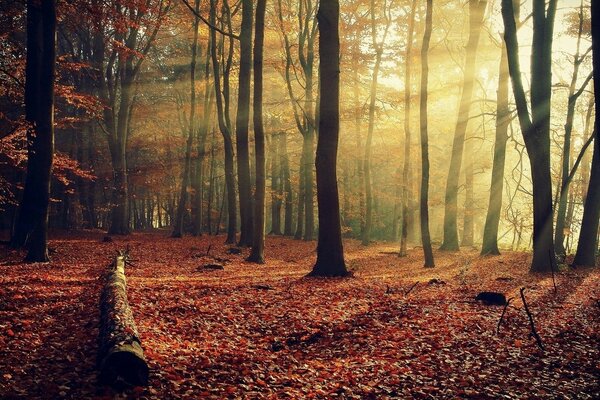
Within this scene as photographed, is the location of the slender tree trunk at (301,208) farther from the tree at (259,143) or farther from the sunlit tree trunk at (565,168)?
the sunlit tree trunk at (565,168)

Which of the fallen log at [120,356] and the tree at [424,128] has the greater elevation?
the tree at [424,128]

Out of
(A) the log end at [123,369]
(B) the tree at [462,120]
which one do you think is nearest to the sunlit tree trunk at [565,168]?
(B) the tree at [462,120]

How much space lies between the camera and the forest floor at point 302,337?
489cm

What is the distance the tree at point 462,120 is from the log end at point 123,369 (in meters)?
18.4

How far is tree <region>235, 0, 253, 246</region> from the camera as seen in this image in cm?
1772

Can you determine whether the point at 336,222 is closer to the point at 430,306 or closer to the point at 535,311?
the point at 430,306

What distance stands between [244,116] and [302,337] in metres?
12.4

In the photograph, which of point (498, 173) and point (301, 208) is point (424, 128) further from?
point (301, 208)

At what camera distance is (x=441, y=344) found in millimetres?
6602

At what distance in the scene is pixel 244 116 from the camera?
17.5m

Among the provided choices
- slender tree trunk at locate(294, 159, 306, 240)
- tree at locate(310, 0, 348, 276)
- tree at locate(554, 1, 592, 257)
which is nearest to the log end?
tree at locate(310, 0, 348, 276)

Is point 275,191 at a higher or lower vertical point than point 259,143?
lower

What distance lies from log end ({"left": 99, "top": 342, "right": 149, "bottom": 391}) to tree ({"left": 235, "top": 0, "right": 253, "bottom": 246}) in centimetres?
1388

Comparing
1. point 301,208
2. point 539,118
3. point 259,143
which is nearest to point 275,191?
point 301,208
